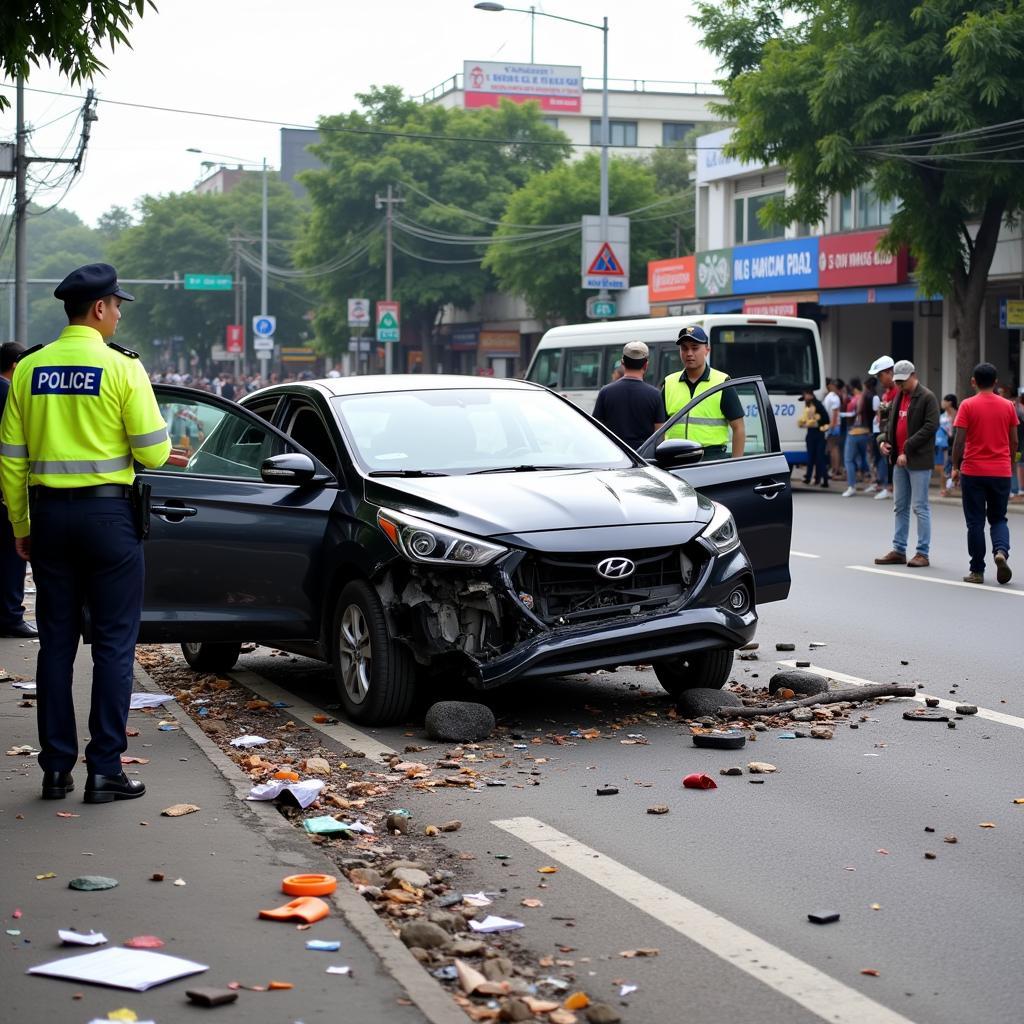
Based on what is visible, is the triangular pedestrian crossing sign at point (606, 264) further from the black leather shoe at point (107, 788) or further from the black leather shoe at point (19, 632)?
the black leather shoe at point (107, 788)

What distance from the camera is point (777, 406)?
94.6ft

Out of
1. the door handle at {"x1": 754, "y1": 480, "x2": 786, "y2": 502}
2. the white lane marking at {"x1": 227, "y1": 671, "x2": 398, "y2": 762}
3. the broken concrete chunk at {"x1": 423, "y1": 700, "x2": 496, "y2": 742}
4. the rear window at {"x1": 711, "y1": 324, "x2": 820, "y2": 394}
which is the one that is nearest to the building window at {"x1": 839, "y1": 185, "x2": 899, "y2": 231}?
the rear window at {"x1": 711, "y1": 324, "x2": 820, "y2": 394}

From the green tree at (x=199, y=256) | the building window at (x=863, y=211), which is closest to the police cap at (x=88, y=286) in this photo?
the building window at (x=863, y=211)

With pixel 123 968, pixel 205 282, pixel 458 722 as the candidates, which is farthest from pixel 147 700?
pixel 205 282

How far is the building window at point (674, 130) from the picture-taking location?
92312 millimetres

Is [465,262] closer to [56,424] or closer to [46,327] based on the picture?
[56,424]

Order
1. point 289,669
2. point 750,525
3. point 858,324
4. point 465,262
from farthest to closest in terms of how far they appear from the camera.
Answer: point 465,262, point 858,324, point 289,669, point 750,525

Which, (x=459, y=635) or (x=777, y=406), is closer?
(x=459, y=635)

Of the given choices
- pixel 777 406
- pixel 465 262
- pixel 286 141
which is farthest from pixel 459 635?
pixel 286 141

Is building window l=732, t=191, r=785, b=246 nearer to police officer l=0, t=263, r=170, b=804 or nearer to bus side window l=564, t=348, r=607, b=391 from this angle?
bus side window l=564, t=348, r=607, b=391

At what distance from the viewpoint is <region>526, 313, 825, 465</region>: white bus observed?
1077 inches

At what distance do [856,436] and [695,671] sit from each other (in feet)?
64.9

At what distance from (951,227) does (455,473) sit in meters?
22.5

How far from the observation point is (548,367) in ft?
102
